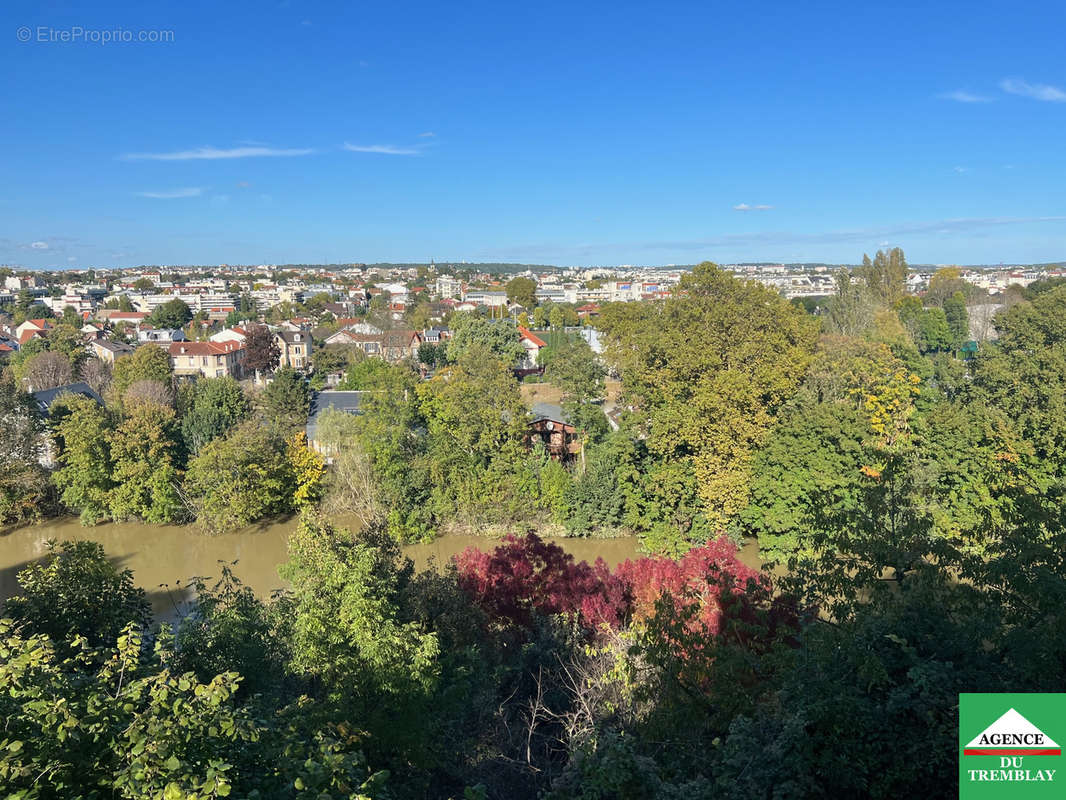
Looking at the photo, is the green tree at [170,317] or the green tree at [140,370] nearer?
the green tree at [140,370]

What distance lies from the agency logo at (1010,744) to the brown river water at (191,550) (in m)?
11.0

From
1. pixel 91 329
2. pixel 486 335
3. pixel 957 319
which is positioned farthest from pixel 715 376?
pixel 91 329

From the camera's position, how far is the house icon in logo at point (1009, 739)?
4379 mm

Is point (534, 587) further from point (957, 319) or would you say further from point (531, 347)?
point (957, 319)

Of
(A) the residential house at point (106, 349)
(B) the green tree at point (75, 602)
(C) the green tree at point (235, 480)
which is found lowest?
(C) the green tree at point (235, 480)

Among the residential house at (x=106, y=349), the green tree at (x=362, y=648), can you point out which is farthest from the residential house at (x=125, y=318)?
the green tree at (x=362, y=648)

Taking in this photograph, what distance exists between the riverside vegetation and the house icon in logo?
0.58 ft

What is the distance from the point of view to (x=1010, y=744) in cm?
439

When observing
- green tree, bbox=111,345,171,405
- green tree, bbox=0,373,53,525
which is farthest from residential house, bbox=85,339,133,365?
green tree, bbox=0,373,53,525

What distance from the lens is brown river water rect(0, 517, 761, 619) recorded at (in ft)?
50.9

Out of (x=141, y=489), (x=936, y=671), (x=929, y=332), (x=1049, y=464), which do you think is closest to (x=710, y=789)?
(x=936, y=671)

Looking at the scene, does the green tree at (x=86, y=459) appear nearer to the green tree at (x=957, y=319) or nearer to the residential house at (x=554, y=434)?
the residential house at (x=554, y=434)

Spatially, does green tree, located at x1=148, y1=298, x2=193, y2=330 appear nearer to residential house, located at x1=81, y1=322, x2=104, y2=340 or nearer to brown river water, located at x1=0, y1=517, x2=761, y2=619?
residential house, located at x1=81, y1=322, x2=104, y2=340

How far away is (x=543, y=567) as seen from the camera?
10.7 metres
